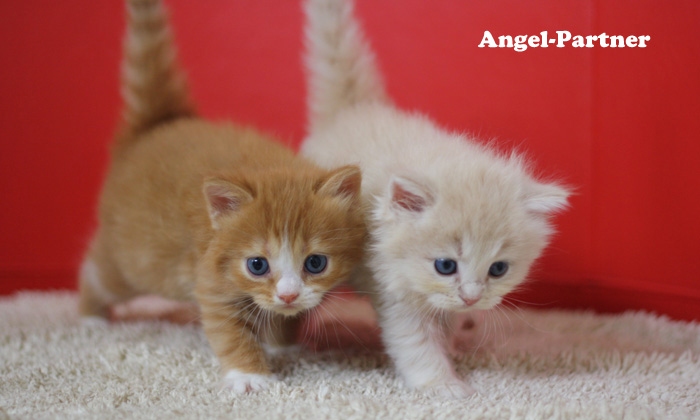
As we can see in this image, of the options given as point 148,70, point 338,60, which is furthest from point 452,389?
point 148,70

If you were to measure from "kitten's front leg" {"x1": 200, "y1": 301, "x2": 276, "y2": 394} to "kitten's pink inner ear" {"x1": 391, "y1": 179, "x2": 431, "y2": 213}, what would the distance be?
0.53 meters

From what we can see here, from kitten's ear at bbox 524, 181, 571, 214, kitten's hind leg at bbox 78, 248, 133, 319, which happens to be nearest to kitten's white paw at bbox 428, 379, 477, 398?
kitten's ear at bbox 524, 181, 571, 214

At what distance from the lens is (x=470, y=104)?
2.31 metres

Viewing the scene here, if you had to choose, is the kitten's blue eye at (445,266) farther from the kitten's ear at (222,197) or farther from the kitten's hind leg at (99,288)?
the kitten's hind leg at (99,288)

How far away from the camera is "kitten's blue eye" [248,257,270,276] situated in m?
1.52

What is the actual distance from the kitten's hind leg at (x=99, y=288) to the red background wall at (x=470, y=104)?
0.37m

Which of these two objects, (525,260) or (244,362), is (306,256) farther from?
(525,260)

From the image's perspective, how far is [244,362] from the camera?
159 centimetres

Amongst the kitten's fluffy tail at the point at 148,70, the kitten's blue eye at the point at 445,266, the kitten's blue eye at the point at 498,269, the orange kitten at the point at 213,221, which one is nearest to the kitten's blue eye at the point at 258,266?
the orange kitten at the point at 213,221

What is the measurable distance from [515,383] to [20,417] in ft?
3.83

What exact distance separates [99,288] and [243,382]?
2.73 feet

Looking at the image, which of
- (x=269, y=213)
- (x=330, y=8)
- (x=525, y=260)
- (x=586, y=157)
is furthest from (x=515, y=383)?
(x=330, y=8)

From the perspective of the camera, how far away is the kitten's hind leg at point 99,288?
2.05 metres

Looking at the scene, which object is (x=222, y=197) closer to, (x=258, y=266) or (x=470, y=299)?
(x=258, y=266)
